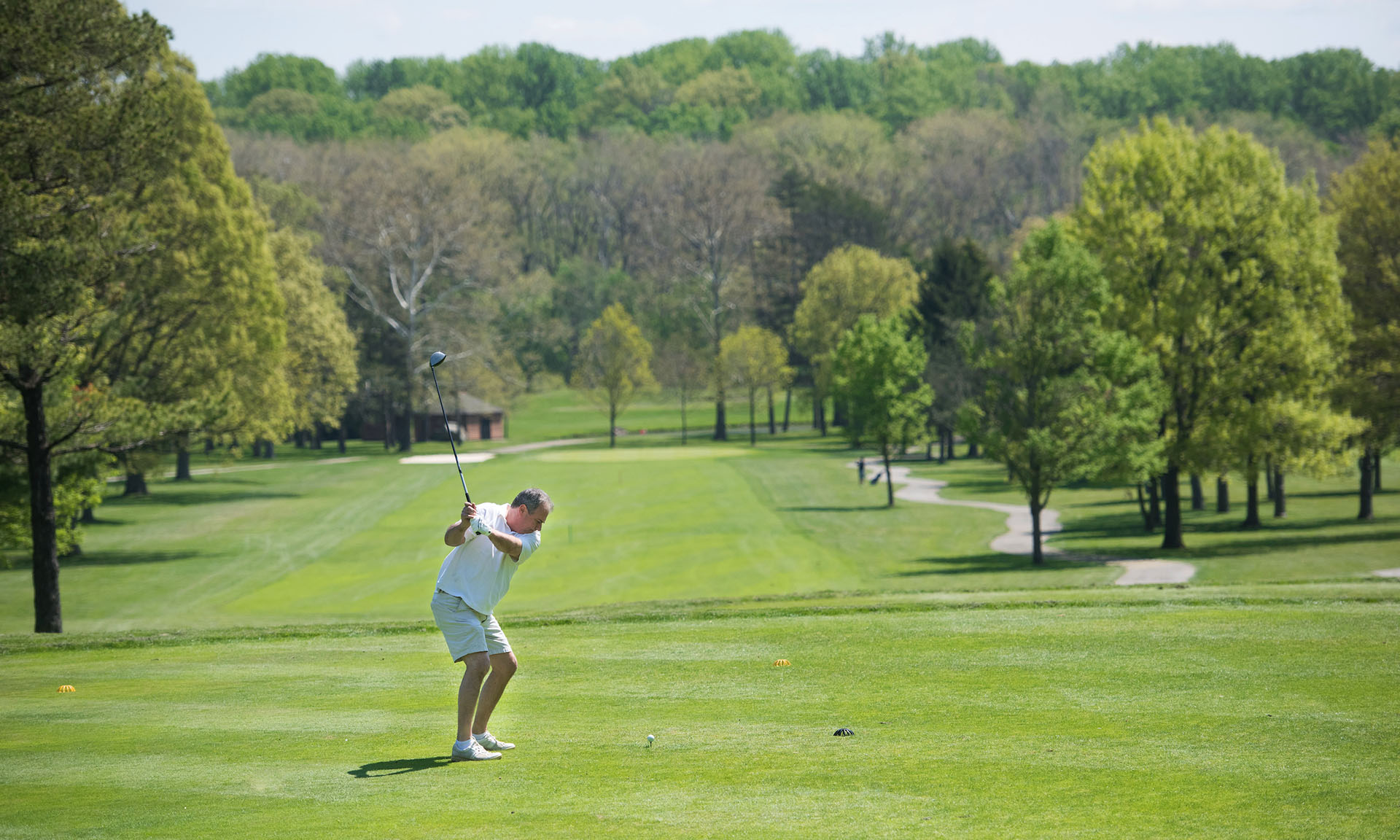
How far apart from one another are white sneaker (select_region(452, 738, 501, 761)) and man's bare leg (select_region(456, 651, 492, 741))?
88 mm

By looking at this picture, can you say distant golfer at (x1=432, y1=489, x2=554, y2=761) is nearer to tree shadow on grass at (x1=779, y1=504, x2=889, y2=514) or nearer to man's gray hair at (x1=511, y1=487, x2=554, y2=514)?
man's gray hair at (x1=511, y1=487, x2=554, y2=514)

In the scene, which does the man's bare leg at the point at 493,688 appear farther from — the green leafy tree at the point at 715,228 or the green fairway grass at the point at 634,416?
the green fairway grass at the point at 634,416

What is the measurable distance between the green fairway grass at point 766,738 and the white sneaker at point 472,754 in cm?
16

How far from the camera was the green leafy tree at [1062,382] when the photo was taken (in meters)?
37.1

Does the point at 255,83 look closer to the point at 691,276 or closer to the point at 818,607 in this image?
the point at 691,276

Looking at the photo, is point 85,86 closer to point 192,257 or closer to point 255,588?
point 255,588

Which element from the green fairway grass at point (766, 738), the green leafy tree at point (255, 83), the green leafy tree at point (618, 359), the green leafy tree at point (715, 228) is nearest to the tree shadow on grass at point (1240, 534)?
the green fairway grass at point (766, 738)

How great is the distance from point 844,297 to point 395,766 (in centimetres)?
8913

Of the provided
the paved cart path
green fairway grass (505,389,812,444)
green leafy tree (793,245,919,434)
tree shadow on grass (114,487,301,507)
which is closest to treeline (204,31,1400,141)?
green fairway grass (505,389,812,444)

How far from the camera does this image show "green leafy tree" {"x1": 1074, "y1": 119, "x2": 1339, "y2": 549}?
127 feet

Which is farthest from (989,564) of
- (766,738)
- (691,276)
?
(691,276)

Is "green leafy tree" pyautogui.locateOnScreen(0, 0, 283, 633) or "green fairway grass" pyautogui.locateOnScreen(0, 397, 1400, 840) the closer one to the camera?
"green fairway grass" pyautogui.locateOnScreen(0, 397, 1400, 840)

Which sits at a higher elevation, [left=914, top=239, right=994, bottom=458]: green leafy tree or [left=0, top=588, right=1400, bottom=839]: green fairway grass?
[left=914, top=239, right=994, bottom=458]: green leafy tree

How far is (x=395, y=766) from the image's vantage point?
30.8 ft
